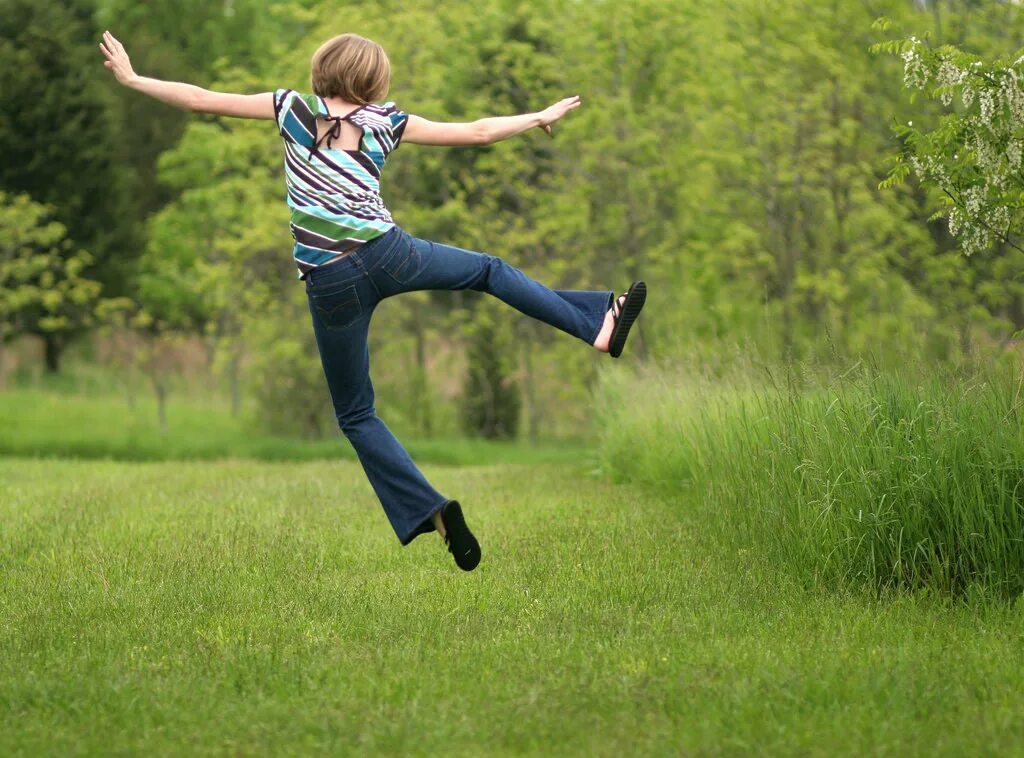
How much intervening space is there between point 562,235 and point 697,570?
18064 mm

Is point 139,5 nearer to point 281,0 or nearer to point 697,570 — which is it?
point 281,0

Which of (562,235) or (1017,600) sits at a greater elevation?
(562,235)

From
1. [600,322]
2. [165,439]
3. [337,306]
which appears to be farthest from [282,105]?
[165,439]

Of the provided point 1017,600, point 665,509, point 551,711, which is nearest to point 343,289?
point 551,711

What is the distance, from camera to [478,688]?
5.05 m

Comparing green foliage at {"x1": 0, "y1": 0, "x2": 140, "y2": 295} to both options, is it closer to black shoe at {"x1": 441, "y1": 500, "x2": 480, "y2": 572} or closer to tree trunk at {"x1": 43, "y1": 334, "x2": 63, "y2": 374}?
tree trunk at {"x1": 43, "y1": 334, "x2": 63, "y2": 374}

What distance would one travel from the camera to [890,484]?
704 cm

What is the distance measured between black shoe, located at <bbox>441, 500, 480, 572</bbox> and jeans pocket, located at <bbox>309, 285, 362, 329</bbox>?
1.04 metres

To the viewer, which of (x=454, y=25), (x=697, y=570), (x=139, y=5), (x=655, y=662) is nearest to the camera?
(x=655, y=662)

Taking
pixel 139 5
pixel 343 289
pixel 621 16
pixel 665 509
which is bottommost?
pixel 665 509

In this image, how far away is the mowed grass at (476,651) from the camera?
15.0 ft

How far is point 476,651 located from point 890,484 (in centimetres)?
256

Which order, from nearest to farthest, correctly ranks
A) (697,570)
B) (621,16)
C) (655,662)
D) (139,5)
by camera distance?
(655,662)
(697,570)
(621,16)
(139,5)

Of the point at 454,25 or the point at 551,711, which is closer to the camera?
the point at 551,711
